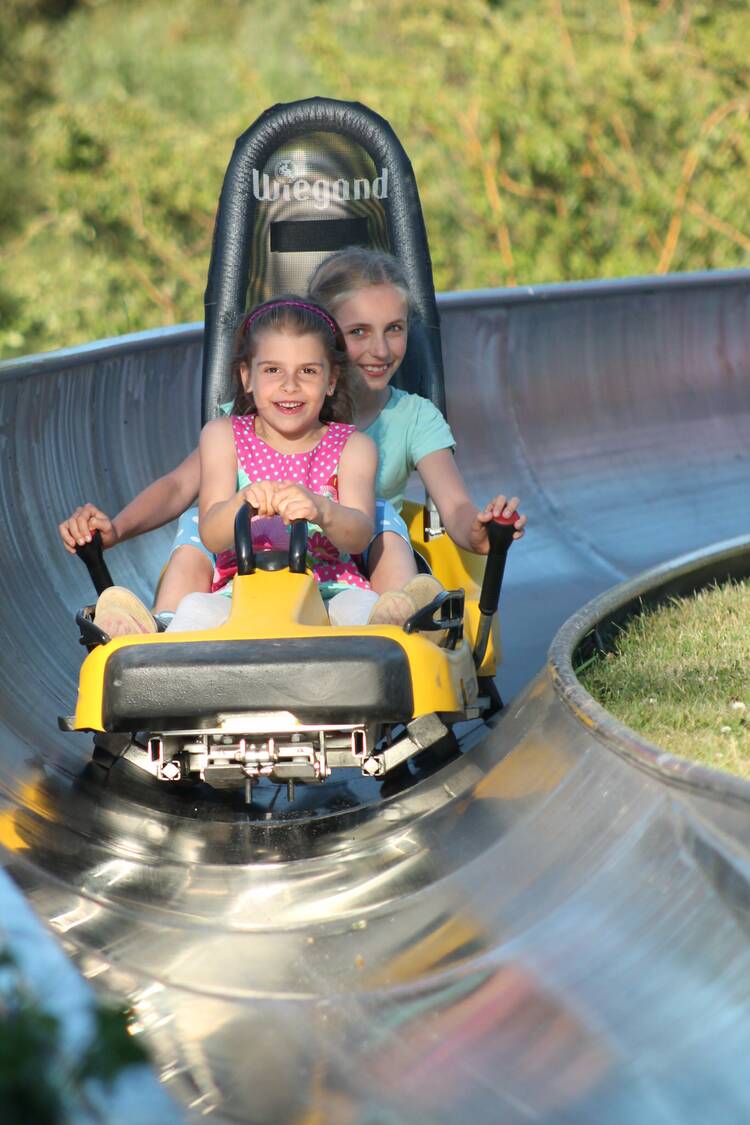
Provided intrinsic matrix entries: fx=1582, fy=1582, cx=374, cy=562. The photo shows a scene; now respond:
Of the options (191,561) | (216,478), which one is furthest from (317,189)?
(191,561)

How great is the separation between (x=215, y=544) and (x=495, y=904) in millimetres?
1160

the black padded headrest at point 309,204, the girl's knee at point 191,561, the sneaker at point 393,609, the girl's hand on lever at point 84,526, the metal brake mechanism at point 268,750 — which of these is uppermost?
the black padded headrest at point 309,204

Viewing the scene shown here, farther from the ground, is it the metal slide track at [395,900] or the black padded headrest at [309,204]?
the black padded headrest at [309,204]

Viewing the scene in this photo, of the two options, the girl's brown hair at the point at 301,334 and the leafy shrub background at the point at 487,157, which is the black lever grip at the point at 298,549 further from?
the leafy shrub background at the point at 487,157

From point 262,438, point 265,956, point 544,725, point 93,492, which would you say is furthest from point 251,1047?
point 93,492

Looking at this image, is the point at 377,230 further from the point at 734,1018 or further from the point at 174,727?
the point at 734,1018

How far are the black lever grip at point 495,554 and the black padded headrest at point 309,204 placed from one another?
1001mm

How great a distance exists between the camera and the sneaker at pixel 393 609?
344 centimetres

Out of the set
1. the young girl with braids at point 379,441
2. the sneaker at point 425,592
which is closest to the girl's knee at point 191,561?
the young girl with braids at point 379,441

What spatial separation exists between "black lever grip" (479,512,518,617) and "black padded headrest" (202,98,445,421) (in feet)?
3.29

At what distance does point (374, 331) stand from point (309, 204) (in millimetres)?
667

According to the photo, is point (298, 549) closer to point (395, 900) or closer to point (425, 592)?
point (425, 592)

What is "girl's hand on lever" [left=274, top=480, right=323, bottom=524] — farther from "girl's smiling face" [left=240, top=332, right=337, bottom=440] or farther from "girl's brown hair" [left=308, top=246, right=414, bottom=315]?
"girl's brown hair" [left=308, top=246, right=414, bottom=315]

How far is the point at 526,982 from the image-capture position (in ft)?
8.79
